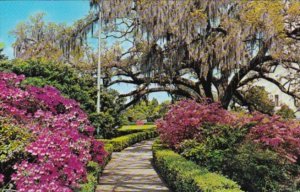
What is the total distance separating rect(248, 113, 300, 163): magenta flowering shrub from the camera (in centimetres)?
989

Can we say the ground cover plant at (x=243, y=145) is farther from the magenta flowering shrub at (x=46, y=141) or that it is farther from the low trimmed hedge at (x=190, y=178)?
the magenta flowering shrub at (x=46, y=141)

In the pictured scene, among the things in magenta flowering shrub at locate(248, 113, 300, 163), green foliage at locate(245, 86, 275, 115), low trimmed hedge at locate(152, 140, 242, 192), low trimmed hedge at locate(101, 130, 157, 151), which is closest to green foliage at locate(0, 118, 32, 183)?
low trimmed hedge at locate(152, 140, 242, 192)

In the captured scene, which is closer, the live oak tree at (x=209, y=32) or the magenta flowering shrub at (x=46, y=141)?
the magenta flowering shrub at (x=46, y=141)

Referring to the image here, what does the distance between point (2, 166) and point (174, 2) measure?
1423cm

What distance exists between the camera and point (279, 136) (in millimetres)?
9992

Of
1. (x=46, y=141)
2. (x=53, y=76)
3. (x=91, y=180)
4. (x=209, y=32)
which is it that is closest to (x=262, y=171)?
(x=91, y=180)

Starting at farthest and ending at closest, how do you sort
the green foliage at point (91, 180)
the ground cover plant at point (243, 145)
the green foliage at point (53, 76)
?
the green foliage at point (53, 76)
the ground cover plant at point (243, 145)
the green foliage at point (91, 180)

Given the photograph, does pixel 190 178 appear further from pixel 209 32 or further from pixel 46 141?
pixel 209 32

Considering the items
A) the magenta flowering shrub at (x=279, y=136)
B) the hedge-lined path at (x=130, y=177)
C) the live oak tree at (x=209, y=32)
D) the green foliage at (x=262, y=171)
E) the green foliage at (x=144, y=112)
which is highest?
the live oak tree at (x=209, y=32)

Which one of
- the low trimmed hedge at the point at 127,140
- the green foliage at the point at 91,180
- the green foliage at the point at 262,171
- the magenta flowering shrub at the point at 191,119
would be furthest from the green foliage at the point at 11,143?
the low trimmed hedge at the point at 127,140

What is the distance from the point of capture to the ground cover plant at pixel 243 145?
9578mm

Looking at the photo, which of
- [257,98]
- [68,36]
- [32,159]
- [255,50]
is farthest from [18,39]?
[32,159]

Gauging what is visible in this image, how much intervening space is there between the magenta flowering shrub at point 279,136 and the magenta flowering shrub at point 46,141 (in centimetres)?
433

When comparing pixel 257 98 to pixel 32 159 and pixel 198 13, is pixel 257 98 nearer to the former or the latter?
pixel 198 13
